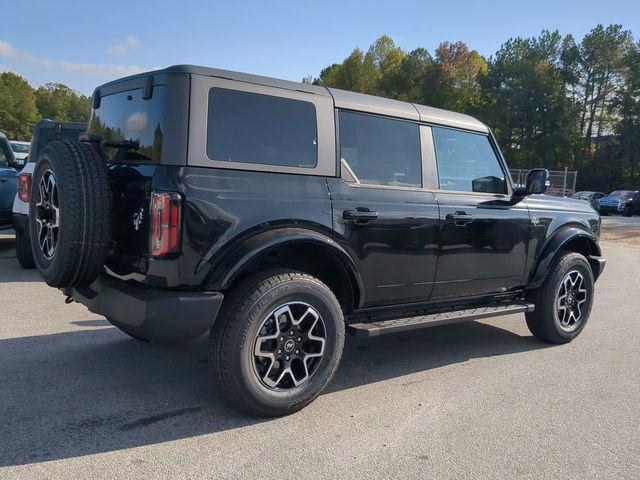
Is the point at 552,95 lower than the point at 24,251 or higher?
higher

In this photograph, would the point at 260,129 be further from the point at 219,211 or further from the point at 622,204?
the point at 622,204

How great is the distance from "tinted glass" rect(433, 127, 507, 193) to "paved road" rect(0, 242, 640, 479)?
1.50 m

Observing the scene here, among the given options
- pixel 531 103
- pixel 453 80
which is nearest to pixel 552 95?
pixel 531 103

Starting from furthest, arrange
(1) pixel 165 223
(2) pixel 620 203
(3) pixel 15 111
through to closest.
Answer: (3) pixel 15 111 → (2) pixel 620 203 → (1) pixel 165 223

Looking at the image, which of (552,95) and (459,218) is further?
(552,95)

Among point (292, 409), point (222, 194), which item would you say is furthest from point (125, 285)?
point (292, 409)

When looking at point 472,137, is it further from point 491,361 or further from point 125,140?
point 125,140

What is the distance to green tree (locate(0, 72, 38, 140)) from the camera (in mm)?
67500

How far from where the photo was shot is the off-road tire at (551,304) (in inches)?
193

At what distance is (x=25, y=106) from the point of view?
70.6 metres

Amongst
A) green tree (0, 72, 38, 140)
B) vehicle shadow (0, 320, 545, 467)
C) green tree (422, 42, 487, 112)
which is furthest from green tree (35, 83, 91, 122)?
vehicle shadow (0, 320, 545, 467)

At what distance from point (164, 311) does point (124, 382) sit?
3.87 feet

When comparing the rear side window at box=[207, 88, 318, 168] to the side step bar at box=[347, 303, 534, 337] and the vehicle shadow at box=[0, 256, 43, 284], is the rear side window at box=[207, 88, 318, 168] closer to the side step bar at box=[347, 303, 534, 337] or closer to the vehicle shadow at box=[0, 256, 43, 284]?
the side step bar at box=[347, 303, 534, 337]

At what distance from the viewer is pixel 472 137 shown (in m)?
4.66
